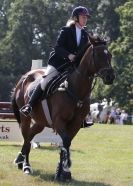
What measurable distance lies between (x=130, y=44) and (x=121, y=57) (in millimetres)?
1851

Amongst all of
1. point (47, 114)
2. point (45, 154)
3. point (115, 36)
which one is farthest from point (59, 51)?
point (115, 36)

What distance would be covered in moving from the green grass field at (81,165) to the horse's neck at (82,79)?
1.57 meters

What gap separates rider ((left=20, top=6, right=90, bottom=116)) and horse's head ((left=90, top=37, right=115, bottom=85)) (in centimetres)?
52

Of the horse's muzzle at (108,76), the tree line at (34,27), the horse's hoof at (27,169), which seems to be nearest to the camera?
the horse's muzzle at (108,76)

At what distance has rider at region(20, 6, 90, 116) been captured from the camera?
973 cm

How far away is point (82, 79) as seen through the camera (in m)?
→ 9.53

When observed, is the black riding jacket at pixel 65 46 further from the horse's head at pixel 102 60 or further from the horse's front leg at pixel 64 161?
the horse's front leg at pixel 64 161

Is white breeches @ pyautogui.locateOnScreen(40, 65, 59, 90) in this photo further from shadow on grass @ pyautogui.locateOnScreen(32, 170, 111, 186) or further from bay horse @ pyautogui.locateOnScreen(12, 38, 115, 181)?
shadow on grass @ pyautogui.locateOnScreen(32, 170, 111, 186)

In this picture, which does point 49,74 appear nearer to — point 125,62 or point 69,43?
point 69,43

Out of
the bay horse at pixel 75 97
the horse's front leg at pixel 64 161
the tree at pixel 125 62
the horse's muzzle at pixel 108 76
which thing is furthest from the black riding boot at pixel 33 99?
the tree at pixel 125 62

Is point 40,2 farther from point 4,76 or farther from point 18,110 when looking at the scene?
point 18,110

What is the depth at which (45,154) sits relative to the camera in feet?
47.9

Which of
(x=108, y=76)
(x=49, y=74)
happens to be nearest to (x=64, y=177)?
(x=49, y=74)

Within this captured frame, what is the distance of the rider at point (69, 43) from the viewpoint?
973 cm
